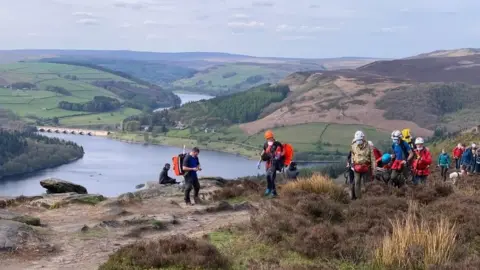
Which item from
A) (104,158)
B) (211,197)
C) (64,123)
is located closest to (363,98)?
(104,158)

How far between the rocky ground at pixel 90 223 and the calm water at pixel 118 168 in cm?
5334

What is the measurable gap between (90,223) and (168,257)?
16.7 feet

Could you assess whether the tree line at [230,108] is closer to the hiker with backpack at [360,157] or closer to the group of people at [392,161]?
the group of people at [392,161]

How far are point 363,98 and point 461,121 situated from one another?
29694mm

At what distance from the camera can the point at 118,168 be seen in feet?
337

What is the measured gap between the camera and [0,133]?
13025 cm

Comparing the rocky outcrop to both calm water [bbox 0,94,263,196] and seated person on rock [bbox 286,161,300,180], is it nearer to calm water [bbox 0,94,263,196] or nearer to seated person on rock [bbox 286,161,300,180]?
seated person on rock [bbox 286,161,300,180]

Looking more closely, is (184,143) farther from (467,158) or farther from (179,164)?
(179,164)

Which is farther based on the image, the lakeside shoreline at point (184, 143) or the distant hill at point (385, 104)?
the distant hill at point (385, 104)

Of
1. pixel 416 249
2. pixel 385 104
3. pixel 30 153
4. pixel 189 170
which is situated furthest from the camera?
pixel 385 104

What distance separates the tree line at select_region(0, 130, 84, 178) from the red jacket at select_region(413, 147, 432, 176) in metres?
106

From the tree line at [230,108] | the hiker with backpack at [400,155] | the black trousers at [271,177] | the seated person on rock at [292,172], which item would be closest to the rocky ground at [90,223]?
the black trousers at [271,177]

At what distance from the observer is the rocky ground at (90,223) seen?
1012cm

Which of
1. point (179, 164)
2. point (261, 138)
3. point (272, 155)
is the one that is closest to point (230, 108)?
point (261, 138)
